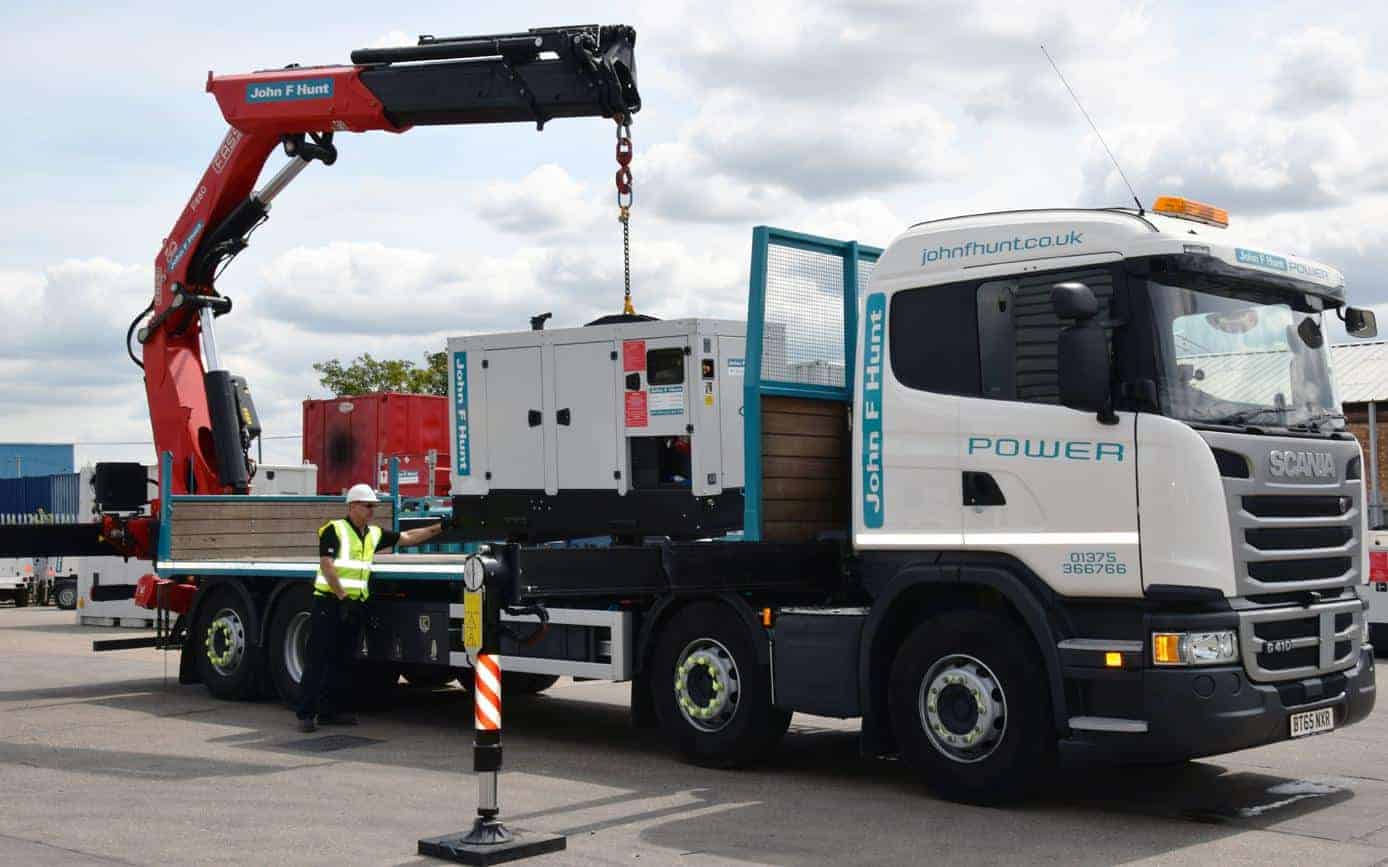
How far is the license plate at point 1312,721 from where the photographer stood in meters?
8.15

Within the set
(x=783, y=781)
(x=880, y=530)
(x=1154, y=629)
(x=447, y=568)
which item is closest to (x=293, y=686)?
(x=447, y=568)

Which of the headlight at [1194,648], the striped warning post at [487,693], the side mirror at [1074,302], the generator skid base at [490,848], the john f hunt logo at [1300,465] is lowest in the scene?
the generator skid base at [490,848]

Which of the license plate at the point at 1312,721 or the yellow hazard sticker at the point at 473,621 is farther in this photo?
the license plate at the point at 1312,721

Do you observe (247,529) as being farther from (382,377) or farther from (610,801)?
(382,377)

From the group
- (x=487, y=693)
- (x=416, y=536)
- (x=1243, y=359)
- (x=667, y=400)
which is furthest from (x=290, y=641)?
(x=1243, y=359)

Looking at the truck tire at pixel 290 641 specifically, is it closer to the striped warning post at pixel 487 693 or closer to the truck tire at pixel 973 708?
the striped warning post at pixel 487 693

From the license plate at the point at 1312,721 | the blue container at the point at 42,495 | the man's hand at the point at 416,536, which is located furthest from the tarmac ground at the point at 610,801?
the blue container at the point at 42,495

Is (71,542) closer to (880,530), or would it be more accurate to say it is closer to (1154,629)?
(880,530)

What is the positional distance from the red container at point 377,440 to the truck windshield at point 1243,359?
17546mm

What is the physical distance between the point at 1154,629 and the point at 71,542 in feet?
35.7

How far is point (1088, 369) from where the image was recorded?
797cm

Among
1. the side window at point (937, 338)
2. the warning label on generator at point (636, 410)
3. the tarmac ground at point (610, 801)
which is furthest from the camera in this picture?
the warning label on generator at point (636, 410)

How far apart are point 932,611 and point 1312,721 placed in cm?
207

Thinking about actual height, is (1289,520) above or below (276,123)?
below
